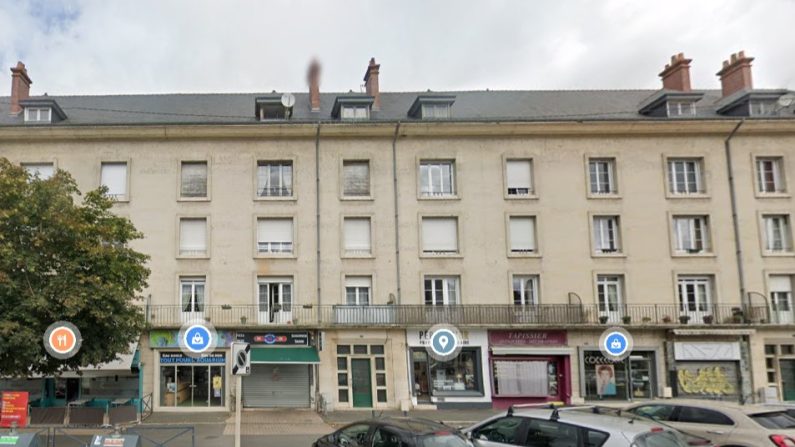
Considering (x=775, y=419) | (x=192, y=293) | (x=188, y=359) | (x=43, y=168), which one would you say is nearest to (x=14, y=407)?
(x=188, y=359)

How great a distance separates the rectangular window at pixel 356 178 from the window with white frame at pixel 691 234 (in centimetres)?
1253

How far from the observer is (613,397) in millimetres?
23219

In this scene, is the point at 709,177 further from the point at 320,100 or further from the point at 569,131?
the point at 320,100

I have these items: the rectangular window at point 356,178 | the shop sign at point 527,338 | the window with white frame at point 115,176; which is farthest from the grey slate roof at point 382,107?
the shop sign at point 527,338

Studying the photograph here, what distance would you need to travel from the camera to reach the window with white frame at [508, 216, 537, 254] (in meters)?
24.3

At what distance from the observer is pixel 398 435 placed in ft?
28.1

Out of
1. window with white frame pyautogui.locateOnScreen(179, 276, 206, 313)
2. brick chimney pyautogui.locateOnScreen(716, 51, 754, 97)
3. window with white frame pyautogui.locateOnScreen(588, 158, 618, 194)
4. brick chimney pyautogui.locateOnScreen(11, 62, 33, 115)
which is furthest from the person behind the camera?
brick chimney pyautogui.locateOnScreen(716, 51, 754, 97)

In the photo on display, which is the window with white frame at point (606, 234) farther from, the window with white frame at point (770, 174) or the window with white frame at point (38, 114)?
the window with white frame at point (38, 114)

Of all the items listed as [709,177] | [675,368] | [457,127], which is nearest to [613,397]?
[675,368]

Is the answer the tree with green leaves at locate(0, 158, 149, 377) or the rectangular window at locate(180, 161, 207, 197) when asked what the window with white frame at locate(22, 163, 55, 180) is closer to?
the rectangular window at locate(180, 161, 207, 197)

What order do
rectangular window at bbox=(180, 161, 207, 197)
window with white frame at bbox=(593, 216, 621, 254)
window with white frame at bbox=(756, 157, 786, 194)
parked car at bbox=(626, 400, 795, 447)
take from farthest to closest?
window with white frame at bbox=(756, 157, 786, 194) < window with white frame at bbox=(593, 216, 621, 254) < rectangular window at bbox=(180, 161, 207, 197) < parked car at bbox=(626, 400, 795, 447)

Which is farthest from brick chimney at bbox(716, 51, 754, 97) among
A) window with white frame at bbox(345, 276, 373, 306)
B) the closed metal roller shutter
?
the closed metal roller shutter

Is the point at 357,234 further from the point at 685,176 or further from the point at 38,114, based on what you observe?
the point at 38,114

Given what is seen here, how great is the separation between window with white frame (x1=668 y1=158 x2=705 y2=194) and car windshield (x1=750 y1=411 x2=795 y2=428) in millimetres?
16024
